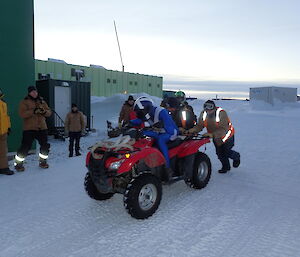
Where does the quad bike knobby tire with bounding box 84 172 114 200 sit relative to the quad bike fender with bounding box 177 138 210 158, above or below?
below

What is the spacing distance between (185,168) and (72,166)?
328cm

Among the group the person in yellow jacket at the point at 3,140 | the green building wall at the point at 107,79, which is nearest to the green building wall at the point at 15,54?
the person in yellow jacket at the point at 3,140

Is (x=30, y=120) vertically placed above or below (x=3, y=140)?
above

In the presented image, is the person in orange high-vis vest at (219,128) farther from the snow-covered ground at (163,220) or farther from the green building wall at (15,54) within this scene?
the green building wall at (15,54)

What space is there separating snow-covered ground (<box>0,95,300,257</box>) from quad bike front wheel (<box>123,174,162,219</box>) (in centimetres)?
14

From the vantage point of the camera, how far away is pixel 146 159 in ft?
13.4

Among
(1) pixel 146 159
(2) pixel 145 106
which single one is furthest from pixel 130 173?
(2) pixel 145 106

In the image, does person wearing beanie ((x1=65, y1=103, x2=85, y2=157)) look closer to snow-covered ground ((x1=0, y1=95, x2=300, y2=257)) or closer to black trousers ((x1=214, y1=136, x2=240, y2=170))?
snow-covered ground ((x1=0, y1=95, x2=300, y2=257))

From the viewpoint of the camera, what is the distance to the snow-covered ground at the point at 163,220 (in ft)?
10.5

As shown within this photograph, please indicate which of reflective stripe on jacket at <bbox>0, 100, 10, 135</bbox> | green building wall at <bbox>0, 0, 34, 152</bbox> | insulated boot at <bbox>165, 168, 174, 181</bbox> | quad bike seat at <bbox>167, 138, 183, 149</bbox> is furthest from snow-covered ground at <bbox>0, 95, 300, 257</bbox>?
green building wall at <bbox>0, 0, 34, 152</bbox>

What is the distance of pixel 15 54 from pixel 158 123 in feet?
18.1

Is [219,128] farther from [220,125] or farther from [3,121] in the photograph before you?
[3,121]

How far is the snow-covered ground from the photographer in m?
3.21

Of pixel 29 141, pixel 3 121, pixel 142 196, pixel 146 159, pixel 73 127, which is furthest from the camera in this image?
pixel 73 127
